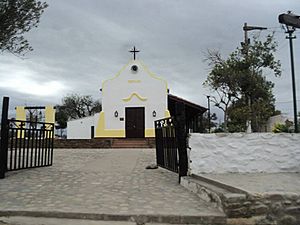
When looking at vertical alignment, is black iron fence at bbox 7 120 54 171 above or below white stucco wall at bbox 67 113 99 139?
below

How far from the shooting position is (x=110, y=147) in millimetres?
18062

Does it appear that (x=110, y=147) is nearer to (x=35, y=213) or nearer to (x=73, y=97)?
(x=35, y=213)

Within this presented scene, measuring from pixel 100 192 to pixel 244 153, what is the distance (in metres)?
3.47

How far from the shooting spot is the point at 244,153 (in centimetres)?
748

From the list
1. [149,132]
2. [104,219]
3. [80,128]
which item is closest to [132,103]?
[149,132]

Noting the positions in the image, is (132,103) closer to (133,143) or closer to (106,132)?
(106,132)

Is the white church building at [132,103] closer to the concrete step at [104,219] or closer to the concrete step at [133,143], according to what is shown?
the concrete step at [133,143]

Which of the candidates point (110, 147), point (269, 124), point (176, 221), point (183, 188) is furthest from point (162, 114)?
point (176, 221)

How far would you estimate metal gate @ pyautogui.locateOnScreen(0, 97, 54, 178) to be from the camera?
25.9ft

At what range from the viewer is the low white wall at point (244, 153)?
738cm

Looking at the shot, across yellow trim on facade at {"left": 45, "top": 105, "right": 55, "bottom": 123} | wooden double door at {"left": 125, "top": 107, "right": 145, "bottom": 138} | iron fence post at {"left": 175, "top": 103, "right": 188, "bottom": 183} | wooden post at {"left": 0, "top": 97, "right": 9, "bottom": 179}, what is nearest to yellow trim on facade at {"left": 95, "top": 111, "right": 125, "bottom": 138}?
wooden double door at {"left": 125, "top": 107, "right": 145, "bottom": 138}

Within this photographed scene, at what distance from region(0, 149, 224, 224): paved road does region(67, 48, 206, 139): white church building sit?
11538 mm

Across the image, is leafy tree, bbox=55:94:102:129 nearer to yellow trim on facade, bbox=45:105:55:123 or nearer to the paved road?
yellow trim on facade, bbox=45:105:55:123

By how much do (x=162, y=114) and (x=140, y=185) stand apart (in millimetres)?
14121
